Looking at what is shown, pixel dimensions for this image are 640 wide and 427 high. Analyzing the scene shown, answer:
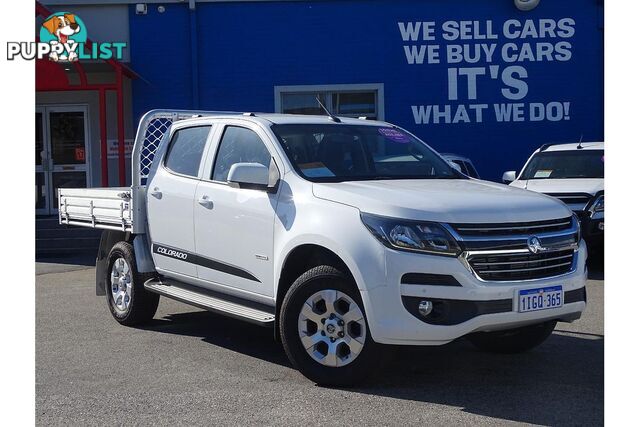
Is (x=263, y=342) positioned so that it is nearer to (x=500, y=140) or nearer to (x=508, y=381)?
(x=508, y=381)

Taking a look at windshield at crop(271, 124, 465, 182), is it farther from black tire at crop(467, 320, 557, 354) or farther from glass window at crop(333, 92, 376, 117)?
glass window at crop(333, 92, 376, 117)

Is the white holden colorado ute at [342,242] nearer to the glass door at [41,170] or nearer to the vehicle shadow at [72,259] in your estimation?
the vehicle shadow at [72,259]

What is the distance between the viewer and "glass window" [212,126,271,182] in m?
6.44

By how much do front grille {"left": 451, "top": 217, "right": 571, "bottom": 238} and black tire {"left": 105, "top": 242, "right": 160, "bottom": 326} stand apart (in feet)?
11.7

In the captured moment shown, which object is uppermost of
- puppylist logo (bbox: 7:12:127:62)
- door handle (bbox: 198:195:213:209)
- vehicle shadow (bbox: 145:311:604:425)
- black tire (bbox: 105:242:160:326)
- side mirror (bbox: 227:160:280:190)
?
puppylist logo (bbox: 7:12:127:62)

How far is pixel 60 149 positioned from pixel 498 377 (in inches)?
555

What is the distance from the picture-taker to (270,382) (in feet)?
18.7

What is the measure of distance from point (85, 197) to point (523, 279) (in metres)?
4.99

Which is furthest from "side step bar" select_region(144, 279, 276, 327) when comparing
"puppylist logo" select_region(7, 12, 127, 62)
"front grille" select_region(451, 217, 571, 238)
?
"puppylist logo" select_region(7, 12, 127, 62)

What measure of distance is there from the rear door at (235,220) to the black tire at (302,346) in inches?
16.2

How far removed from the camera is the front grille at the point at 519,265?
16.8 feet

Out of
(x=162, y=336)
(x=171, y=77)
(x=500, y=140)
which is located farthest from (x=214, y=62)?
(x=162, y=336)

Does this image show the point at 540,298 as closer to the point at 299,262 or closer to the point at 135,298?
the point at 299,262

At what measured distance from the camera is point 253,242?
610 cm
